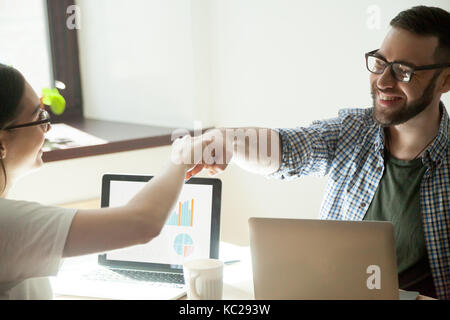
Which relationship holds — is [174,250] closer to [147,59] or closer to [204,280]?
[204,280]

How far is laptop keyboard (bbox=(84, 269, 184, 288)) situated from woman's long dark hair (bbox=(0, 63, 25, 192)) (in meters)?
0.55

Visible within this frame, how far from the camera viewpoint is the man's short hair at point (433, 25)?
1.72 meters

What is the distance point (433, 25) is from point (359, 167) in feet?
1.63

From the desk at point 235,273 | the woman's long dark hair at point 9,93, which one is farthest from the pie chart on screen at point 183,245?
the woman's long dark hair at point 9,93

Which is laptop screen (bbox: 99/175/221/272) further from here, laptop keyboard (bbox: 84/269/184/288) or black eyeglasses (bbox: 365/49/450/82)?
black eyeglasses (bbox: 365/49/450/82)

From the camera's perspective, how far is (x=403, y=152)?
1.81 meters

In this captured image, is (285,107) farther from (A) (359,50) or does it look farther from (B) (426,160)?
(B) (426,160)

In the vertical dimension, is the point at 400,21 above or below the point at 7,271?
above

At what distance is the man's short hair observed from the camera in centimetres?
172

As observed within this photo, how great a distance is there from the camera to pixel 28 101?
1.24 metres

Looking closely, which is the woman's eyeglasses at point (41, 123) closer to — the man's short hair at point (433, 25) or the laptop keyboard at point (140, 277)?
the laptop keyboard at point (140, 277)

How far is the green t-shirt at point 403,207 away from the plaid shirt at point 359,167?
2 cm

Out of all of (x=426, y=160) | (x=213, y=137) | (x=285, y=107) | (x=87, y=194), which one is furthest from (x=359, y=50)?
(x=87, y=194)
